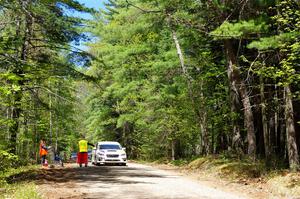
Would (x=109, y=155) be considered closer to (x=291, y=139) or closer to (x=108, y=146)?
(x=108, y=146)

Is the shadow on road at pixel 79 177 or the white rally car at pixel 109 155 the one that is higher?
the white rally car at pixel 109 155

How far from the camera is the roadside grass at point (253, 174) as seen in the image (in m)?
12.5

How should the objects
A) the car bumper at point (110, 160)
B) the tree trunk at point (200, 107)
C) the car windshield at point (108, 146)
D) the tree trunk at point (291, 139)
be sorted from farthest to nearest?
the car windshield at point (108, 146) → the car bumper at point (110, 160) → the tree trunk at point (200, 107) → the tree trunk at point (291, 139)

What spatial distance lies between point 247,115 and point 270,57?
274cm

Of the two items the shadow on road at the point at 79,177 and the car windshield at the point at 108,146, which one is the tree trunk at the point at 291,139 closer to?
the shadow on road at the point at 79,177


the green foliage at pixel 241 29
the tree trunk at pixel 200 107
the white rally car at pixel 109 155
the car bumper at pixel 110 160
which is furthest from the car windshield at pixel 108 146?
the green foliage at pixel 241 29

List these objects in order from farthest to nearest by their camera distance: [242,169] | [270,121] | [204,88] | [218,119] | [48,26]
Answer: [204,88] < [218,119] < [270,121] < [48,26] < [242,169]

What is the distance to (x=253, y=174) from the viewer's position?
53.0 feet

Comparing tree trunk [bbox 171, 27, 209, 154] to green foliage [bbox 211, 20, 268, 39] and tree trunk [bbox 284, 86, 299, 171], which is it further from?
tree trunk [bbox 284, 86, 299, 171]

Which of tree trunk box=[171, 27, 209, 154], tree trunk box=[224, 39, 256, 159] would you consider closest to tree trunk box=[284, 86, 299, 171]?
tree trunk box=[224, 39, 256, 159]

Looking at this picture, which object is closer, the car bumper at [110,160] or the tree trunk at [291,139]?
the tree trunk at [291,139]

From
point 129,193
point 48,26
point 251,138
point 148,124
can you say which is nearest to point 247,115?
point 251,138

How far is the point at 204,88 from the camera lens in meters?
28.0

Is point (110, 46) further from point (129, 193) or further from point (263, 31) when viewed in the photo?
point (129, 193)
